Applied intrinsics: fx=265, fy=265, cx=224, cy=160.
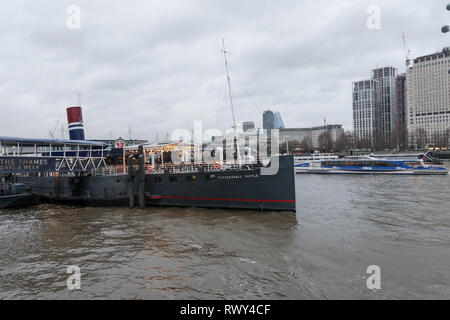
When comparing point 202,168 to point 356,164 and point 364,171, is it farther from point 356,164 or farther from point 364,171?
point 356,164

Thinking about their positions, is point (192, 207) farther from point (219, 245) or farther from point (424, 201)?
point (424, 201)

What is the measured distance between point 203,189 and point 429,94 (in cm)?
23052

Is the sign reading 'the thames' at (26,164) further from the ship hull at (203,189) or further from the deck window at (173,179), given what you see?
the deck window at (173,179)

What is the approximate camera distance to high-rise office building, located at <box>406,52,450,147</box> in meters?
184

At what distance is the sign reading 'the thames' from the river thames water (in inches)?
227

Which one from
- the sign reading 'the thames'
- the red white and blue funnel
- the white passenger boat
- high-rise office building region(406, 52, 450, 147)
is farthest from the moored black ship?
high-rise office building region(406, 52, 450, 147)

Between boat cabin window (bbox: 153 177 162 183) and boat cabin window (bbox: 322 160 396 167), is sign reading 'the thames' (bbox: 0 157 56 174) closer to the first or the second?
boat cabin window (bbox: 153 177 162 183)

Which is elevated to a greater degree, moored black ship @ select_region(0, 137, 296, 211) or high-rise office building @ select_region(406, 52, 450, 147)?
high-rise office building @ select_region(406, 52, 450, 147)

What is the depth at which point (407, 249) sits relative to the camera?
1304 centimetres

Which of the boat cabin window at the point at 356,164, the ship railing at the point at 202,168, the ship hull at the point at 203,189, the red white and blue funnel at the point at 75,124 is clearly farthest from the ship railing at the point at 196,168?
the boat cabin window at the point at 356,164

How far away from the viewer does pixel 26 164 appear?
26.6 meters

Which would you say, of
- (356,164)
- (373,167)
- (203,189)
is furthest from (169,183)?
(356,164)

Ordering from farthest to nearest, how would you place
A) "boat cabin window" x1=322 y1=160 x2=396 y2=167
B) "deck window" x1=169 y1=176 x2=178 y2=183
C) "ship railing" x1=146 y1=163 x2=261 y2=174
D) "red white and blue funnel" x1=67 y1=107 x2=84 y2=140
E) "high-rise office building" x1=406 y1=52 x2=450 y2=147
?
"high-rise office building" x1=406 y1=52 x2=450 y2=147 → "boat cabin window" x1=322 y1=160 x2=396 y2=167 → "red white and blue funnel" x1=67 y1=107 x2=84 y2=140 → "deck window" x1=169 y1=176 x2=178 y2=183 → "ship railing" x1=146 y1=163 x2=261 y2=174

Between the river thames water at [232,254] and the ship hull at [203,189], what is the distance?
4.30 feet
